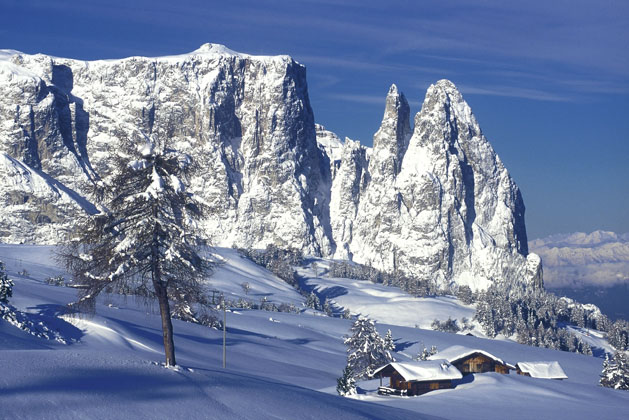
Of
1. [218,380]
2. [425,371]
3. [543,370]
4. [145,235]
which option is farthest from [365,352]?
[145,235]

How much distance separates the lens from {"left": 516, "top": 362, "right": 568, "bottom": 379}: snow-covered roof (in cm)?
8081

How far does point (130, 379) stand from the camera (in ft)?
75.3

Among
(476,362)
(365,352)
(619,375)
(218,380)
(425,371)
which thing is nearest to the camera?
(218,380)

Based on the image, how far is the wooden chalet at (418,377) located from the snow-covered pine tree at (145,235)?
38.0 meters

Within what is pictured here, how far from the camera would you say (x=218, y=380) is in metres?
25.5

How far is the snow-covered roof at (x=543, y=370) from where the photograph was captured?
80.8 meters

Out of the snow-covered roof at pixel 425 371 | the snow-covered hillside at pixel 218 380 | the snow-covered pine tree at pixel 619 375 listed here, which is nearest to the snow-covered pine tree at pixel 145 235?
the snow-covered hillside at pixel 218 380

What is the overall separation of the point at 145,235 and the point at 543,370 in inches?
2554

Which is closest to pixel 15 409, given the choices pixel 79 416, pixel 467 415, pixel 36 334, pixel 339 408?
pixel 79 416

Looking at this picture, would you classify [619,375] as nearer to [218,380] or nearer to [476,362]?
[476,362]

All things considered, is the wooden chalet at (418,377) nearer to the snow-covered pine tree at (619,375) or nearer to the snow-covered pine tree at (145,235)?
the snow-covered pine tree at (619,375)

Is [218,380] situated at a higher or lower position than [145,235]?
lower

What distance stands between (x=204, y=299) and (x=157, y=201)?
12.4 feet

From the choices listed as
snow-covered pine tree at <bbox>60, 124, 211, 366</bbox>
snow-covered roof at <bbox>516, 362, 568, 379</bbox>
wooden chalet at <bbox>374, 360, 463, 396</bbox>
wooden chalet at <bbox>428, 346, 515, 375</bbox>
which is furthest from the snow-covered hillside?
snow-covered roof at <bbox>516, 362, 568, 379</bbox>
